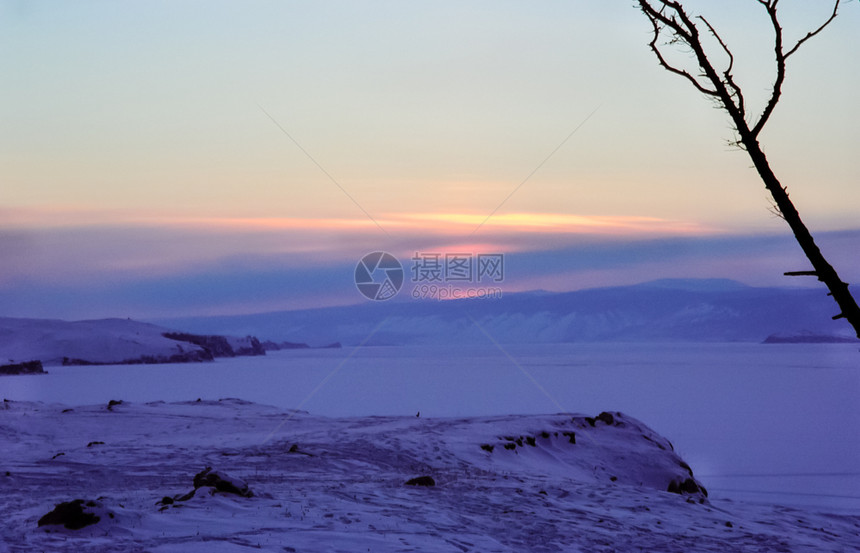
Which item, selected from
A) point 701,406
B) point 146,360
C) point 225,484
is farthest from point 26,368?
point 225,484

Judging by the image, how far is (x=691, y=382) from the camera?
258ft

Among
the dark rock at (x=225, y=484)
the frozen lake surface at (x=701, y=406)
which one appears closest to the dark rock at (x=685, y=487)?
the frozen lake surface at (x=701, y=406)

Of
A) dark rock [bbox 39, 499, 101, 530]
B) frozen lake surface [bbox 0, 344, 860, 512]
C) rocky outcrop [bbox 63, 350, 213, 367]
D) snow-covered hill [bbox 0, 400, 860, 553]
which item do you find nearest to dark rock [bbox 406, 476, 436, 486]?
snow-covered hill [bbox 0, 400, 860, 553]

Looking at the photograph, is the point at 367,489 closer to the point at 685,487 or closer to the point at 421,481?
the point at 421,481

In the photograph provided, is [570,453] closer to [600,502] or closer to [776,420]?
[600,502]

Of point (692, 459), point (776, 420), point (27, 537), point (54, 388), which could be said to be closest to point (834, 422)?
point (776, 420)

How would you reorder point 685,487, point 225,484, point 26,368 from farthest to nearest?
point 26,368, point 685,487, point 225,484

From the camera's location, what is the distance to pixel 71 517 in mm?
8852

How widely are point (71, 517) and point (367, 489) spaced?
4.55 m

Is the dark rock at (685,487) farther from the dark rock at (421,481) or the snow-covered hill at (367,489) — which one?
the dark rock at (421,481)

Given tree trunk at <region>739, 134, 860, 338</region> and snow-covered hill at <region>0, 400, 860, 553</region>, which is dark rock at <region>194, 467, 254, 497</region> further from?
tree trunk at <region>739, 134, 860, 338</region>

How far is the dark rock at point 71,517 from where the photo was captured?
8805 mm

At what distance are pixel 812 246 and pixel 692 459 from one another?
26.0 meters

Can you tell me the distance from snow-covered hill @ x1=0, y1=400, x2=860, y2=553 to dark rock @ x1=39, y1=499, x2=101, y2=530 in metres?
0.06
